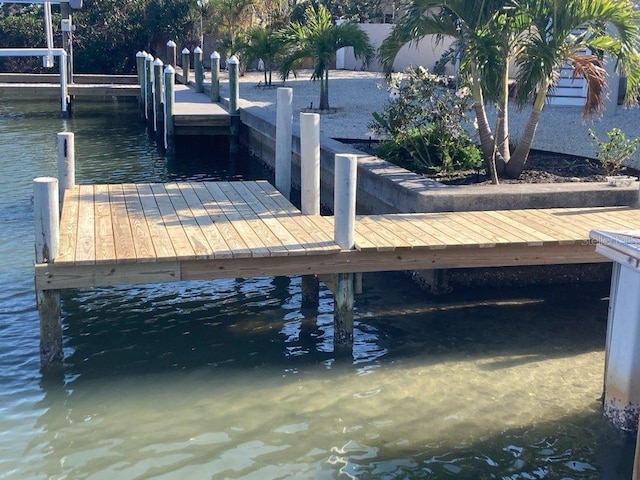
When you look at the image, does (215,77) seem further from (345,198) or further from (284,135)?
(345,198)

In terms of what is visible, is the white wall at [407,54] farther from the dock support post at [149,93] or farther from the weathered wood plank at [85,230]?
the weathered wood plank at [85,230]

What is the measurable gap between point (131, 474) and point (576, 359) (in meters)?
3.81

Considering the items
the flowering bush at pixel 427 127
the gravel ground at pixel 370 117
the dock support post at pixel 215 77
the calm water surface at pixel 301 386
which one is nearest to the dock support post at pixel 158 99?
the dock support post at pixel 215 77

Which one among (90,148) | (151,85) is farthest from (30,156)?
(151,85)

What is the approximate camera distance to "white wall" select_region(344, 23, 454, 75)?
28.8m

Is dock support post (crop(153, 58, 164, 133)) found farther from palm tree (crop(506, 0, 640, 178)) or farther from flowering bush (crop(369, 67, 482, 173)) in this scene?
palm tree (crop(506, 0, 640, 178))

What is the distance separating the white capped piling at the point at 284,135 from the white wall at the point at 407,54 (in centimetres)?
1799

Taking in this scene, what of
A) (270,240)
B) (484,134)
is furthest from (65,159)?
Result: (484,134)

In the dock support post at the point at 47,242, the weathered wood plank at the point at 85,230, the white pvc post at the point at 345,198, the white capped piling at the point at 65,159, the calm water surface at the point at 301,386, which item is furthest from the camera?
the white capped piling at the point at 65,159

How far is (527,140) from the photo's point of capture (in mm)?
10266

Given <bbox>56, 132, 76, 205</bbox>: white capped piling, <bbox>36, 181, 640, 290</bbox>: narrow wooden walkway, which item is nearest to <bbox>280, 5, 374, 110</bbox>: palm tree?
<bbox>56, 132, 76, 205</bbox>: white capped piling

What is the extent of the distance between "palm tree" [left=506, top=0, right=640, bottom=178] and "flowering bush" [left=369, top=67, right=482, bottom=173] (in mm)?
826

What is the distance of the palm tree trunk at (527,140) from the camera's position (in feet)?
33.4

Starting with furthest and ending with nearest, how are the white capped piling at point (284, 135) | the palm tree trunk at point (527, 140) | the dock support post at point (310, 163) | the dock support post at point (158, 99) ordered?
the dock support post at point (158, 99) < the palm tree trunk at point (527, 140) < the white capped piling at point (284, 135) < the dock support post at point (310, 163)
